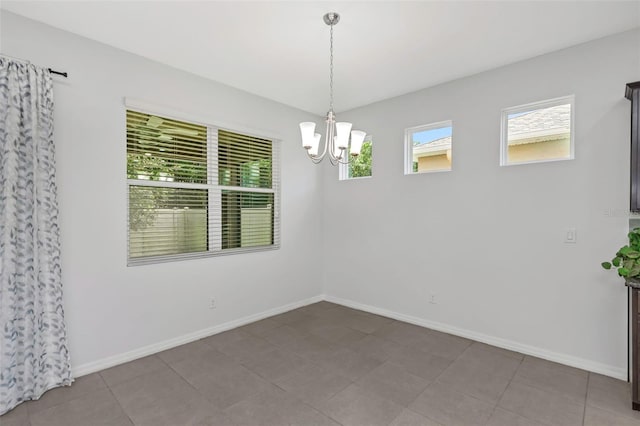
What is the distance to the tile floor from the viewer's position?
6.94 feet

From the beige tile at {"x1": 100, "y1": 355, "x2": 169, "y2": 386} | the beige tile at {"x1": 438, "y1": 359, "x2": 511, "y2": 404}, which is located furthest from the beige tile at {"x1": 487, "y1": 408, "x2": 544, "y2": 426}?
the beige tile at {"x1": 100, "y1": 355, "x2": 169, "y2": 386}

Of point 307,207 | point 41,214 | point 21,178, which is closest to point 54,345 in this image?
point 41,214

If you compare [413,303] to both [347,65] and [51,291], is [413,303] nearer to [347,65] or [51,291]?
[347,65]

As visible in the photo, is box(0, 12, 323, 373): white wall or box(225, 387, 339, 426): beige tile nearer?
box(225, 387, 339, 426): beige tile

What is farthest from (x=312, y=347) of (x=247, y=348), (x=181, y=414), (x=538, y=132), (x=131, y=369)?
(x=538, y=132)

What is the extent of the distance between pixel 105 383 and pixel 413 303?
3.19 metres

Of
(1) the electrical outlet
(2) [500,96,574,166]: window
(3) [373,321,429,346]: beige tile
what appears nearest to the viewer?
(1) the electrical outlet

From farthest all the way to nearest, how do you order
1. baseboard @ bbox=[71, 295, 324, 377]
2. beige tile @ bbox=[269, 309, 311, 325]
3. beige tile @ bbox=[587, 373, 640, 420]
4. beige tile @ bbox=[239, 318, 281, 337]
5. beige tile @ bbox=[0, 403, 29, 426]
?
beige tile @ bbox=[269, 309, 311, 325] < beige tile @ bbox=[239, 318, 281, 337] < baseboard @ bbox=[71, 295, 324, 377] < beige tile @ bbox=[587, 373, 640, 420] < beige tile @ bbox=[0, 403, 29, 426]

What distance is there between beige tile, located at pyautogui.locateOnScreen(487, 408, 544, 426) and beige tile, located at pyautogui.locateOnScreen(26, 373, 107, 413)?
290 centimetres

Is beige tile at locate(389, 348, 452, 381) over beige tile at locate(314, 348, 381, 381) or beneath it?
over

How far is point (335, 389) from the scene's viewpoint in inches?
96.9

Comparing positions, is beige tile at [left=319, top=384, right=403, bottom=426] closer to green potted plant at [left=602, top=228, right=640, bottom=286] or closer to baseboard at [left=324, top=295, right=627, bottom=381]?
baseboard at [left=324, top=295, right=627, bottom=381]

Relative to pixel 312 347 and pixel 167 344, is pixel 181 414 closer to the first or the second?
pixel 167 344

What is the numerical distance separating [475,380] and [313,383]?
1.33 meters
